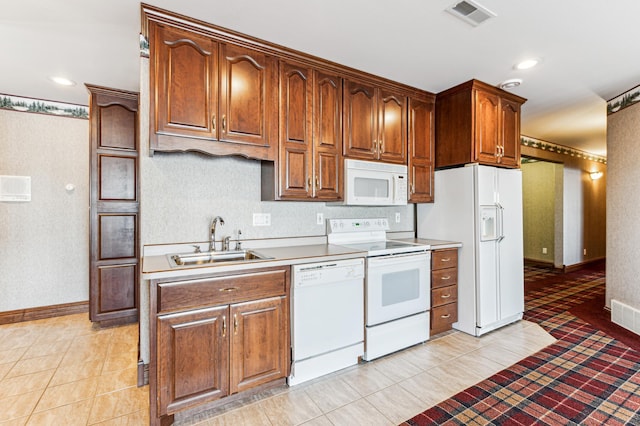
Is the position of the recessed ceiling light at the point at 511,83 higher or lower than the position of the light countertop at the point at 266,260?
higher

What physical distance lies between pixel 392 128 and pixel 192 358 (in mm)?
2564

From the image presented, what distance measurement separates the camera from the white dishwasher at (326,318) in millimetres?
2150

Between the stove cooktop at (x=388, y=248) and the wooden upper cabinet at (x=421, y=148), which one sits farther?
the wooden upper cabinet at (x=421, y=148)

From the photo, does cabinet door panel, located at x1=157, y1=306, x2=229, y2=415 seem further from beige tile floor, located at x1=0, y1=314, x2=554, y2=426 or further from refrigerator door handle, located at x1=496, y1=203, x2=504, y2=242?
→ refrigerator door handle, located at x1=496, y1=203, x2=504, y2=242

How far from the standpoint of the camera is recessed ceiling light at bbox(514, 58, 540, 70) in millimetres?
2646

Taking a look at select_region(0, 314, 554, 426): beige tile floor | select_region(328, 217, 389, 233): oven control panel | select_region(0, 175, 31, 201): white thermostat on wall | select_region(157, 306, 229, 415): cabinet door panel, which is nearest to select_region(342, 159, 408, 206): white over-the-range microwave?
select_region(328, 217, 389, 233): oven control panel

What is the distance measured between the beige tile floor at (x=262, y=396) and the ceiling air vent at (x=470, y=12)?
2508 mm

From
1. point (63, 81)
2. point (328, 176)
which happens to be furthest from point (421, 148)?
point (63, 81)

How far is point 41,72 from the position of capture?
292 centimetres

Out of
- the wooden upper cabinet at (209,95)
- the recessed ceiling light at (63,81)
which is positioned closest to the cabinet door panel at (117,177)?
the recessed ceiling light at (63,81)

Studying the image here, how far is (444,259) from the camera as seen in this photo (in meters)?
3.04

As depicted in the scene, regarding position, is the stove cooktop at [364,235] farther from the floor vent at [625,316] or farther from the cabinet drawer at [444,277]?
the floor vent at [625,316]

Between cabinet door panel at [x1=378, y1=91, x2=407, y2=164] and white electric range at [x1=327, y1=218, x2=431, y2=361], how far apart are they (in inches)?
31.6

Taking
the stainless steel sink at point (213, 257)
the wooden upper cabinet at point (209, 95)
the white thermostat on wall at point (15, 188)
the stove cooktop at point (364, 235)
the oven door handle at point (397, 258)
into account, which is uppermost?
the wooden upper cabinet at point (209, 95)
